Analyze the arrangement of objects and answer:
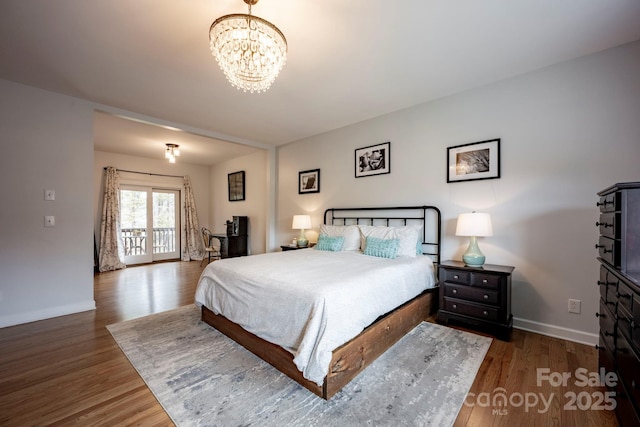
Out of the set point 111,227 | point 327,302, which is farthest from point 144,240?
point 327,302

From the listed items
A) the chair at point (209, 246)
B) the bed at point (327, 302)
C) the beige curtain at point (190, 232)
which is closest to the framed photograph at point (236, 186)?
the chair at point (209, 246)

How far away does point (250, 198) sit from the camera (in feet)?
20.0

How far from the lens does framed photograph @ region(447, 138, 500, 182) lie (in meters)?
2.77

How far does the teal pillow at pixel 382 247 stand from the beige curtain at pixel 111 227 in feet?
Answer: 18.1

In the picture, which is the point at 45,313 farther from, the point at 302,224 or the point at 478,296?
the point at 478,296

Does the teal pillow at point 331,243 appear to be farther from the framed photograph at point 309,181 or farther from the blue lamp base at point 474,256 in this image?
the blue lamp base at point 474,256

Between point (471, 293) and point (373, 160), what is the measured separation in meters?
2.11

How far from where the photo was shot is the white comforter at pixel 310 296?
158cm

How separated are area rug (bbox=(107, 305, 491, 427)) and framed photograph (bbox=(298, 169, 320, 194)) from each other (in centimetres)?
282

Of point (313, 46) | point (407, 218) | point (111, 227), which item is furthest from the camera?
point (111, 227)

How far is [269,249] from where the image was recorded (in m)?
5.36

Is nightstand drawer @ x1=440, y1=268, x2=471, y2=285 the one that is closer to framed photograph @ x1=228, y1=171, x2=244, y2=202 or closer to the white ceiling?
the white ceiling

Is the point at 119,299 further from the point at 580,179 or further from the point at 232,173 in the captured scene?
the point at 580,179

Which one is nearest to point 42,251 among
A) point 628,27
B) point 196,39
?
point 196,39
